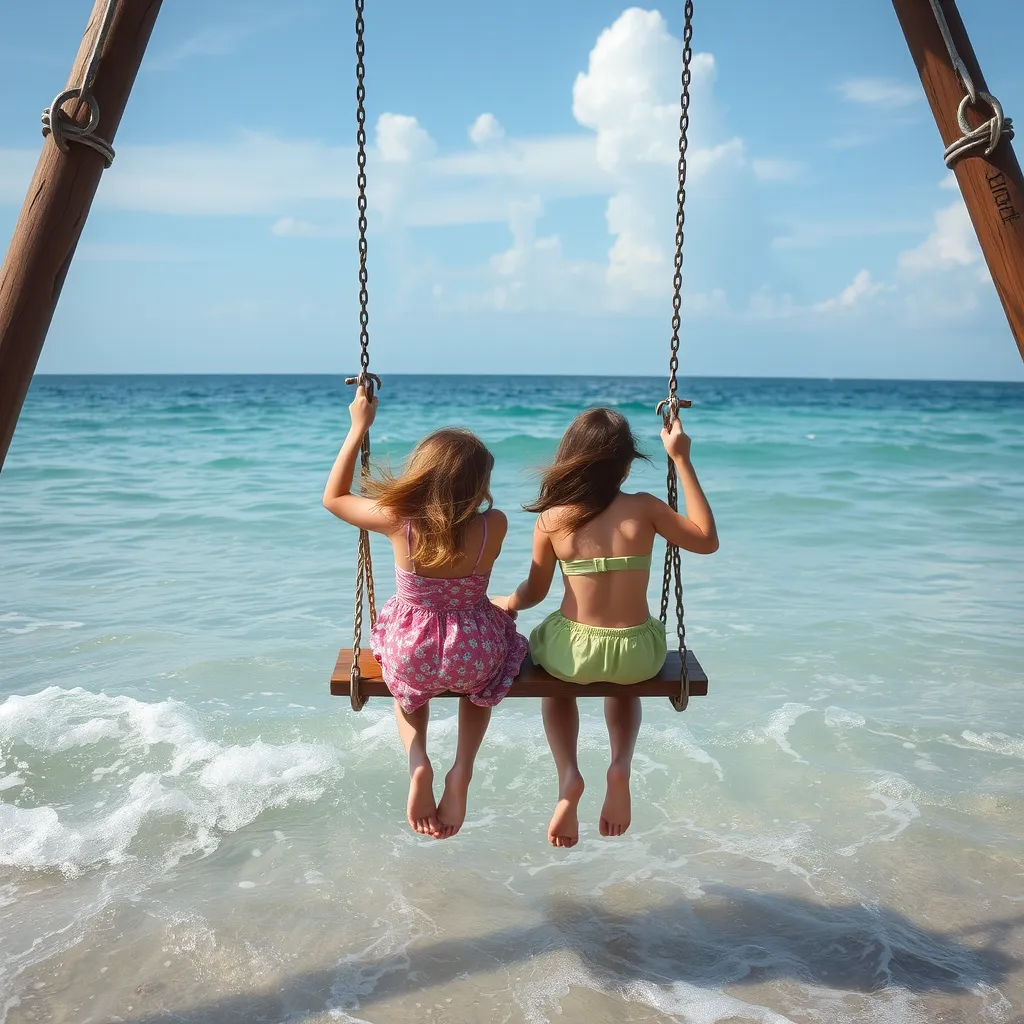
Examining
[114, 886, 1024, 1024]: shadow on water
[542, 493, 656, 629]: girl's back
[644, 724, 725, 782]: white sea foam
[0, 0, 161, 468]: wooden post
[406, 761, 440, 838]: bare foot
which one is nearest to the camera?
[0, 0, 161, 468]: wooden post

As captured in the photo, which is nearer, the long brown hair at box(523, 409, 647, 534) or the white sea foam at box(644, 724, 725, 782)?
the long brown hair at box(523, 409, 647, 534)

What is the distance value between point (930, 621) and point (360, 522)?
16.9ft

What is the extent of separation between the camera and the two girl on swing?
2.93 meters

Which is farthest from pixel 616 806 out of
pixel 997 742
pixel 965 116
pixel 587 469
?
pixel 997 742

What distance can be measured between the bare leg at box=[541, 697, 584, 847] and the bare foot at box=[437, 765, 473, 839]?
269 mm

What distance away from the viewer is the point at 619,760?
9.89 feet

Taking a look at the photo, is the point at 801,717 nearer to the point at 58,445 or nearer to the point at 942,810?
the point at 942,810

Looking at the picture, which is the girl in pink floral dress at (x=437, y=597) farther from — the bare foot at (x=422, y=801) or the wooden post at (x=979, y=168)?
the wooden post at (x=979, y=168)

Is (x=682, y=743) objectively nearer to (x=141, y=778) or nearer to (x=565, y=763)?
(x=565, y=763)

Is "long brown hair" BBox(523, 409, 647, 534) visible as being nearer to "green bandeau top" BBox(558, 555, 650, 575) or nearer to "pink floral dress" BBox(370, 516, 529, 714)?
"green bandeau top" BBox(558, 555, 650, 575)

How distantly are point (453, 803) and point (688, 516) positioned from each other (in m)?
1.07

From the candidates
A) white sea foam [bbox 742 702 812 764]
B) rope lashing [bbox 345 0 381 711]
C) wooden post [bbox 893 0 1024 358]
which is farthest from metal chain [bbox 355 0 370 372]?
white sea foam [bbox 742 702 812 764]

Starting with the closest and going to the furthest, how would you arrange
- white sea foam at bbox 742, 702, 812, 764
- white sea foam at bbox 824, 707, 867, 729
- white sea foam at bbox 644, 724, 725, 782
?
1. white sea foam at bbox 644, 724, 725, 782
2. white sea foam at bbox 742, 702, 812, 764
3. white sea foam at bbox 824, 707, 867, 729

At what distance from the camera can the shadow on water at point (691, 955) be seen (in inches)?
124
